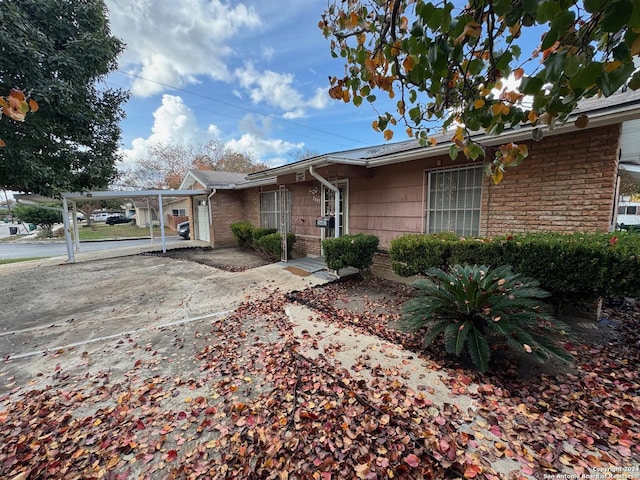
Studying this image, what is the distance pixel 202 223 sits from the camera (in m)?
14.8

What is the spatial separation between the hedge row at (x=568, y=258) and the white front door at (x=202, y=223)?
12498 mm

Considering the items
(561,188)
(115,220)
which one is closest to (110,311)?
(561,188)

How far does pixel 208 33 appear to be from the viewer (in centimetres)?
876

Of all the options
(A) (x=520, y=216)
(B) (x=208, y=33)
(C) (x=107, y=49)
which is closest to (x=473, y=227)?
(A) (x=520, y=216)

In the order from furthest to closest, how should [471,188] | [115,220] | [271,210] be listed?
[115,220]
[271,210]
[471,188]

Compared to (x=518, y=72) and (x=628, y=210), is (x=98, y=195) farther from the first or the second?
(x=628, y=210)

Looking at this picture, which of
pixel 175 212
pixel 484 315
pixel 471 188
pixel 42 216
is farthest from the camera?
pixel 175 212

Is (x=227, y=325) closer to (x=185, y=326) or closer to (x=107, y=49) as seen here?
(x=185, y=326)

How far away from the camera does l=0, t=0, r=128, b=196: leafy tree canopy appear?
18.9 feet

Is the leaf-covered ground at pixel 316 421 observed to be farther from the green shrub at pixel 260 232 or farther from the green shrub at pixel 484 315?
the green shrub at pixel 260 232

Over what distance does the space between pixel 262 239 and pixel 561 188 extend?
27.1 feet

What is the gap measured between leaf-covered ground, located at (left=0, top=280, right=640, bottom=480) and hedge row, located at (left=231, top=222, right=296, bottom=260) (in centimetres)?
602

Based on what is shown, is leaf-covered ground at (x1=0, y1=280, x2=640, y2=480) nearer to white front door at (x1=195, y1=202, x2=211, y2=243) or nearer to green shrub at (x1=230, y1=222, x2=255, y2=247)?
green shrub at (x1=230, y1=222, x2=255, y2=247)

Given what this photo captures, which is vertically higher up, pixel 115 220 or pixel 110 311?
pixel 115 220
